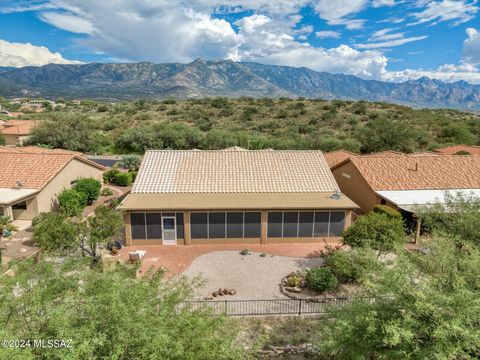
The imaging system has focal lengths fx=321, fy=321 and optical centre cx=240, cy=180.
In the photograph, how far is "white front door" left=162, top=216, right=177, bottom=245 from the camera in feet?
71.8

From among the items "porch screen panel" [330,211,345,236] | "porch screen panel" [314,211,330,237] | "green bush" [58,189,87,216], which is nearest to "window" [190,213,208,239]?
"porch screen panel" [314,211,330,237]

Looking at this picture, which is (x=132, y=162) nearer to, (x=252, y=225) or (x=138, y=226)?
(x=138, y=226)

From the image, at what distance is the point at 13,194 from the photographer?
24.6 m

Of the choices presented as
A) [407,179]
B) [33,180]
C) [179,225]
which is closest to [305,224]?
[179,225]

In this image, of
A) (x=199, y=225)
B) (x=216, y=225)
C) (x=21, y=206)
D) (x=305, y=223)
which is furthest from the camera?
(x=21, y=206)

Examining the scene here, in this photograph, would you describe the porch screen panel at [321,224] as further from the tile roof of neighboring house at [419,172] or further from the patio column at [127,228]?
the patio column at [127,228]

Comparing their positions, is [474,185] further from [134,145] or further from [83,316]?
[134,145]

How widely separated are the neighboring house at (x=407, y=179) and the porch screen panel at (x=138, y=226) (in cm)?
1792

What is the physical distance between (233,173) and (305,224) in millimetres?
7192

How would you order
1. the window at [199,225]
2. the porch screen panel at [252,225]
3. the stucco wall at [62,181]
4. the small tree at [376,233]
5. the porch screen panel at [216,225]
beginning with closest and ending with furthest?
the small tree at [376,233] → the window at [199,225] → the porch screen panel at [216,225] → the porch screen panel at [252,225] → the stucco wall at [62,181]

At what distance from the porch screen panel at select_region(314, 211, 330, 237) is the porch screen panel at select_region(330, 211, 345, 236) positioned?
14.9 inches

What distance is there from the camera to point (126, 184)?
3684 centimetres

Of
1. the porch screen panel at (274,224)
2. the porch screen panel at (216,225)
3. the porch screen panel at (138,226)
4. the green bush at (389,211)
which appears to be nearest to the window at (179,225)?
the porch screen panel at (216,225)

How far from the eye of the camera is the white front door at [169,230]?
2189 centimetres
